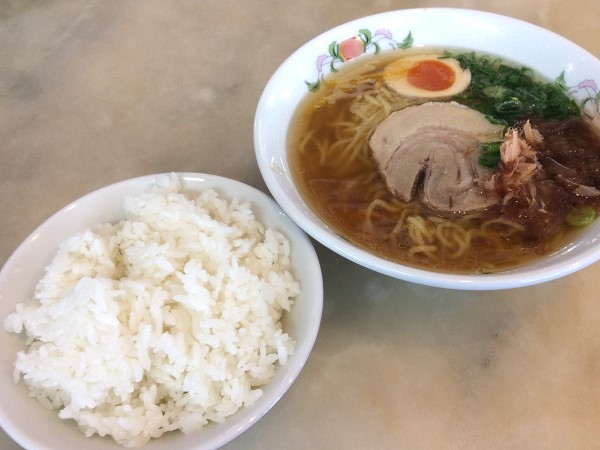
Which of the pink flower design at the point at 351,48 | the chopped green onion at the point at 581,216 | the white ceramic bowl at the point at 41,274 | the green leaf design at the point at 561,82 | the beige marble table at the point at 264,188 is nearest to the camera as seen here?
the white ceramic bowl at the point at 41,274

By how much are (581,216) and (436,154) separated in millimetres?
540

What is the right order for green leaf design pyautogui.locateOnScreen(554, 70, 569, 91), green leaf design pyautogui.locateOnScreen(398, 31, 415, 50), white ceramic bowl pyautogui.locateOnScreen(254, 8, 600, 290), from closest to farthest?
white ceramic bowl pyautogui.locateOnScreen(254, 8, 600, 290), green leaf design pyautogui.locateOnScreen(554, 70, 569, 91), green leaf design pyautogui.locateOnScreen(398, 31, 415, 50)

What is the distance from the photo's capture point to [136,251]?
1.54 meters

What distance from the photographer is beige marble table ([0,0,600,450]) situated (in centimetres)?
149

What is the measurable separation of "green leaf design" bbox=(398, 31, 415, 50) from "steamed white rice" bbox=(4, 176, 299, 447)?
1.19 m

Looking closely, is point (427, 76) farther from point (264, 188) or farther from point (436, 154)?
point (264, 188)

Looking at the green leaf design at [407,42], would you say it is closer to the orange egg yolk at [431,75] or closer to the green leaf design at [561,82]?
the orange egg yolk at [431,75]

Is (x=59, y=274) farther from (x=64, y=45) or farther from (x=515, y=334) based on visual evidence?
(x=64, y=45)

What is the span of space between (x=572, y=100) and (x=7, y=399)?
2197 millimetres

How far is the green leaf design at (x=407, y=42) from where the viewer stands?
2.24 meters

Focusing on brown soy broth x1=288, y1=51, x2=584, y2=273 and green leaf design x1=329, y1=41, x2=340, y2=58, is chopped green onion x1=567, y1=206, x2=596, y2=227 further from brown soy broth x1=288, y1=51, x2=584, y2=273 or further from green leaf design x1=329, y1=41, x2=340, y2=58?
green leaf design x1=329, y1=41, x2=340, y2=58

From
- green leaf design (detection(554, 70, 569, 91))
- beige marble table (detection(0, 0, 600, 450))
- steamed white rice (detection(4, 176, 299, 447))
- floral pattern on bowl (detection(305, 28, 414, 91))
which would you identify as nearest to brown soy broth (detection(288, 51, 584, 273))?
floral pattern on bowl (detection(305, 28, 414, 91))

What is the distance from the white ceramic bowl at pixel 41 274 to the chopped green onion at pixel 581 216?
35.2 inches

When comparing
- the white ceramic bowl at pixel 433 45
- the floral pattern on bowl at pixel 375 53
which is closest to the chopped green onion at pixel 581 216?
the white ceramic bowl at pixel 433 45
